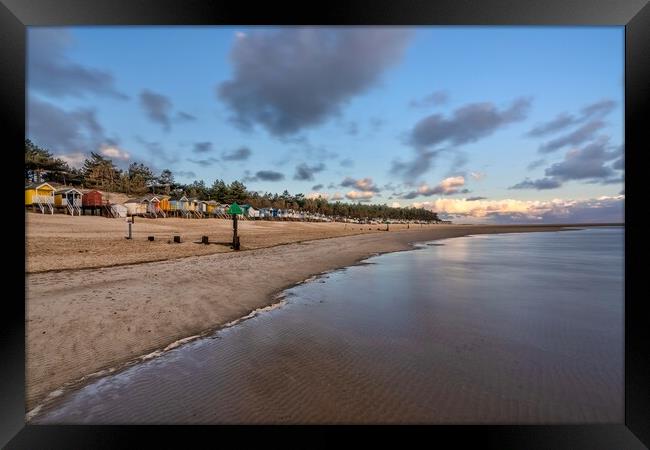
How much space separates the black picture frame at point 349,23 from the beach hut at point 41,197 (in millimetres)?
35274

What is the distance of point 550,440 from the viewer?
209 centimetres

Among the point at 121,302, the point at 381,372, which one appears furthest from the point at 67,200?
the point at 381,372

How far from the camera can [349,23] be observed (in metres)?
2.38

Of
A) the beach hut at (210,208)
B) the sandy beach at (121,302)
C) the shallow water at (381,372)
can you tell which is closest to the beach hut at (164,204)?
the beach hut at (210,208)

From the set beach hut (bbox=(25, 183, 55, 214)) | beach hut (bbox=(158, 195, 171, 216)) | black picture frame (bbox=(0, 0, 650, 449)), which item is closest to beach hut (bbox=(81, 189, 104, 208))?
beach hut (bbox=(25, 183, 55, 214))

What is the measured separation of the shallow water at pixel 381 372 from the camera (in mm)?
2426

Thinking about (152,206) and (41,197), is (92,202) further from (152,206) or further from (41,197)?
(152,206)

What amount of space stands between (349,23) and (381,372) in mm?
3598

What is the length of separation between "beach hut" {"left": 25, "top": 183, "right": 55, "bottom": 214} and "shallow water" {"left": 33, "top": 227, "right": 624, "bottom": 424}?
35457 millimetres

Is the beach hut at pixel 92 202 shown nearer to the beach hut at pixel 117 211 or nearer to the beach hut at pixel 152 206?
the beach hut at pixel 117 211

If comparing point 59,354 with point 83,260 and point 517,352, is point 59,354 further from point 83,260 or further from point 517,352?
point 83,260

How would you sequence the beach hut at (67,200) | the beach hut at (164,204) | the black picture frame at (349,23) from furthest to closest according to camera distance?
the beach hut at (164,204)
the beach hut at (67,200)
the black picture frame at (349,23)
